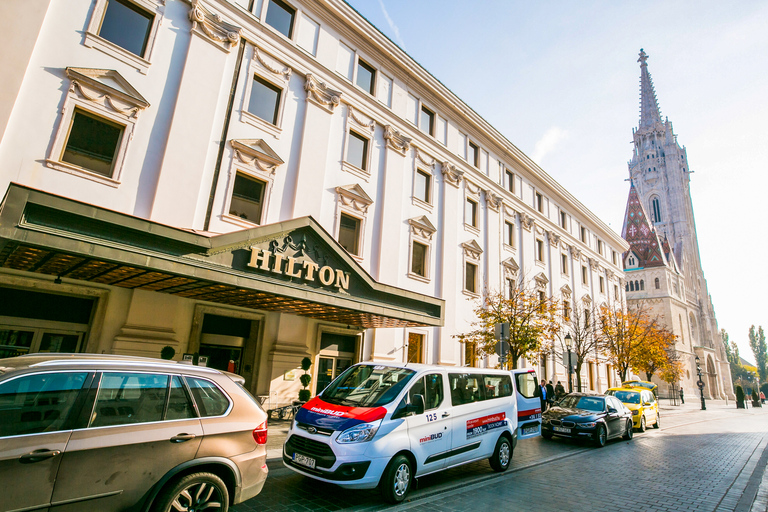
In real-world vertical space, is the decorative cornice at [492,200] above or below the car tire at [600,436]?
above

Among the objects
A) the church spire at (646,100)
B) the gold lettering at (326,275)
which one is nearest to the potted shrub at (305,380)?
the gold lettering at (326,275)

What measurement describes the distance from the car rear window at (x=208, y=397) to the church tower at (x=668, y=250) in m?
63.1

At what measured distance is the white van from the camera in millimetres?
5645

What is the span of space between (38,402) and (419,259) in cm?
1647

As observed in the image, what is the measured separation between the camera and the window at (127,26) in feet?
36.9

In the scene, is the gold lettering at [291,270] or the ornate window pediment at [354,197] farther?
the ornate window pediment at [354,197]

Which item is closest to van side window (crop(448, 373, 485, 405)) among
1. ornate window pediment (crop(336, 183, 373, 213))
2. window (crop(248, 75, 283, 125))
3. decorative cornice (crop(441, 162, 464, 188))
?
ornate window pediment (crop(336, 183, 373, 213))

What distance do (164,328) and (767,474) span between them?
15.6m

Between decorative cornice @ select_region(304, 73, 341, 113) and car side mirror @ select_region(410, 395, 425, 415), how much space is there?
505 inches

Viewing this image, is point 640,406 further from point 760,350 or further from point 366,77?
point 760,350

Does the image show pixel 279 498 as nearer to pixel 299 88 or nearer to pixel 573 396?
pixel 573 396

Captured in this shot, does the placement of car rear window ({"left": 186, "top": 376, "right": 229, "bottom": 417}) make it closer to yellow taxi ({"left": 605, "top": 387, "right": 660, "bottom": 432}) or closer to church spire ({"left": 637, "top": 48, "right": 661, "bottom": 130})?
yellow taxi ({"left": 605, "top": 387, "right": 660, "bottom": 432})

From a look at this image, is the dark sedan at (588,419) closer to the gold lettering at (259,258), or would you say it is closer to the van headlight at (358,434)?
the van headlight at (358,434)

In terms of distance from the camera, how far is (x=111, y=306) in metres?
10.4
